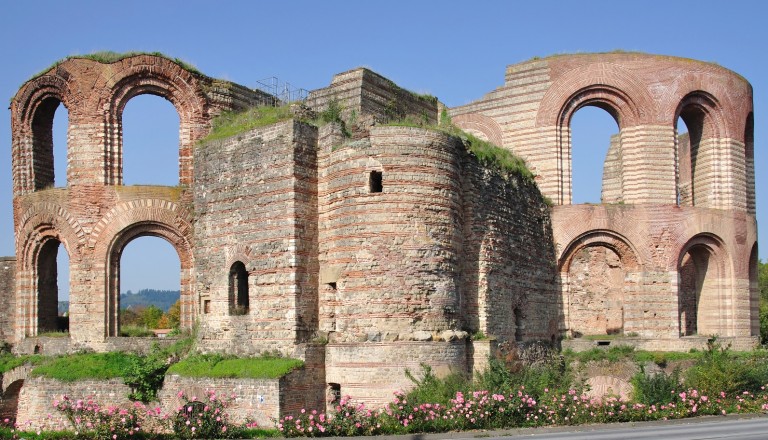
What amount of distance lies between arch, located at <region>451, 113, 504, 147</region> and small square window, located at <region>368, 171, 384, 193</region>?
965 centimetres

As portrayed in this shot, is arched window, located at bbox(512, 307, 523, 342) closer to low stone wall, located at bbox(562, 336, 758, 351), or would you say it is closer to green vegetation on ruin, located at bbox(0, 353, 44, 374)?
low stone wall, located at bbox(562, 336, 758, 351)

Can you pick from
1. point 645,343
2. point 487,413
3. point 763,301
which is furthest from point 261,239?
point 763,301

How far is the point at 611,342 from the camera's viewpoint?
82.7ft

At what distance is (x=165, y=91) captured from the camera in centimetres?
2383

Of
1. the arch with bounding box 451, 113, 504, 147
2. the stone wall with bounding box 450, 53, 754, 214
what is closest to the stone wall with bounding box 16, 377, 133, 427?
the stone wall with bounding box 450, 53, 754, 214

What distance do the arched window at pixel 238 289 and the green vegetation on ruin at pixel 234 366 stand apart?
1.21 m

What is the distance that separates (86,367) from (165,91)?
311 inches

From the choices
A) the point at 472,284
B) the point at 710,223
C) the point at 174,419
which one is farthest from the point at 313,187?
the point at 710,223

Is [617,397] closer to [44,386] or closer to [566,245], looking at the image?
[566,245]

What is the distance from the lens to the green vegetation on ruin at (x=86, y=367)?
21.0 metres

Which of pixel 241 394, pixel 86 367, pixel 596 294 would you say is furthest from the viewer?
pixel 596 294

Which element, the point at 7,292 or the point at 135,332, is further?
the point at 7,292

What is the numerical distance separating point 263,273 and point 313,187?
237 cm

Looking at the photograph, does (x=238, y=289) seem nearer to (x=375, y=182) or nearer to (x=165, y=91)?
(x=375, y=182)
